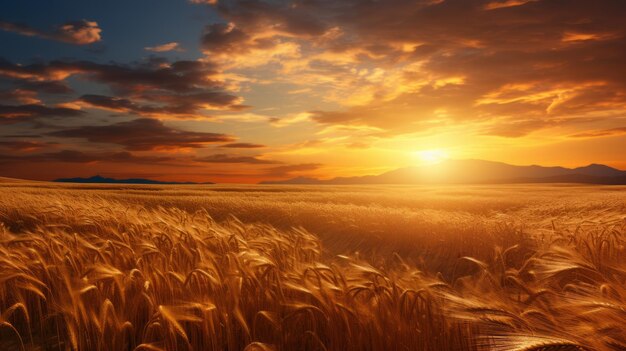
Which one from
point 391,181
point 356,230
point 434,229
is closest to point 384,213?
point 356,230

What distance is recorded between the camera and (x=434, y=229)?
843 centimetres

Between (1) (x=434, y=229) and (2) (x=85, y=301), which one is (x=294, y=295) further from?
(1) (x=434, y=229)

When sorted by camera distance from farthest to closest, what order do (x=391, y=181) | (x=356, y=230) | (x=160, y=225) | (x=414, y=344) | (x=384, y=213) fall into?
(x=391, y=181) < (x=384, y=213) < (x=356, y=230) < (x=160, y=225) < (x=414, y=344)

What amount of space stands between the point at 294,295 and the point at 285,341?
38cm

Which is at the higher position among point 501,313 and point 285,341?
point 501,313

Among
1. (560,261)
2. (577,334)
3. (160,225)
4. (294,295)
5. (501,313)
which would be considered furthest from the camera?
(160,225)

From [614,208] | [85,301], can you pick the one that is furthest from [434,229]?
[614,208]

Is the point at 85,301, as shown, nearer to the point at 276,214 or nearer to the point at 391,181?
the point at 276,214

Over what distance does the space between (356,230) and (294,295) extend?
280 inches

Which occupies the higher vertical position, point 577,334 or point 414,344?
point 577,334

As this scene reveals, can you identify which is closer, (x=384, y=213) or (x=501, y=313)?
(x=501, y=313)

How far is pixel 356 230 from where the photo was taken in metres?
9.77

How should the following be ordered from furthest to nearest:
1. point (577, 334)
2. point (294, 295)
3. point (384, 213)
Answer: point (384, 213) → point (294, 295) → point (577, 334)

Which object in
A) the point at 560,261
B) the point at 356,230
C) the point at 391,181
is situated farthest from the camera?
Result: the point at 391,181
